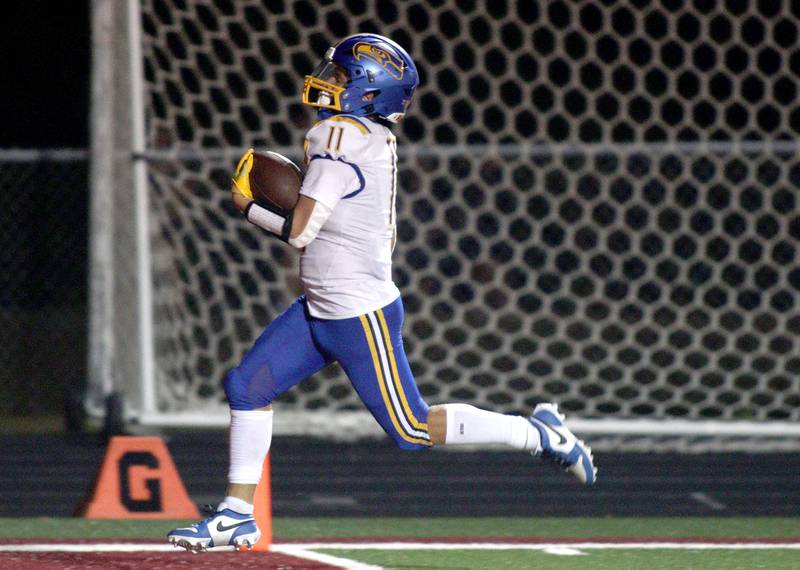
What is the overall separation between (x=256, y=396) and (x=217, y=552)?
68 cm

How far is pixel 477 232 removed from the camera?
9.40 m

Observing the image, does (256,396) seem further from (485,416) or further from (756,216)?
(756,216)

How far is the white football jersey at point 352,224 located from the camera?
4.68 m

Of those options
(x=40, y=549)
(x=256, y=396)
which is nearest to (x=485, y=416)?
(x=256, y=396)

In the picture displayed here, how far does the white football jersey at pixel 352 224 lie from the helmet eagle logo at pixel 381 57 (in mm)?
171

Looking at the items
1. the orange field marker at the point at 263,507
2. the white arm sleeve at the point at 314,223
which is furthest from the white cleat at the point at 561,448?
the white arm sleeve at the point at 314,223

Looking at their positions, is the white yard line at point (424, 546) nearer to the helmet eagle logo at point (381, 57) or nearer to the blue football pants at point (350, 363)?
the blue football pants at point (350, 363)

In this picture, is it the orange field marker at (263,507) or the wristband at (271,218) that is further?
the orange field marker at (263,507)

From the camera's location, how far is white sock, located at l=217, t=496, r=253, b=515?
479 centimetres

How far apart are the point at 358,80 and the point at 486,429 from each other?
116 cm

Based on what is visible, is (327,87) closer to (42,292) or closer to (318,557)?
(318,557)

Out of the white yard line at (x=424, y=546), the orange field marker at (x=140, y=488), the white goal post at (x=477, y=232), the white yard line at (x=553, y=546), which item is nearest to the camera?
the white yard line at (x=424, y=546)

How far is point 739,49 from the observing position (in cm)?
884

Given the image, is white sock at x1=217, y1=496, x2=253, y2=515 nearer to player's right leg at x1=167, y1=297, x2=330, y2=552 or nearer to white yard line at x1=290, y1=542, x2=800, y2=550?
player's right leg at x1=167, y1=297, x2=330, y2=552
